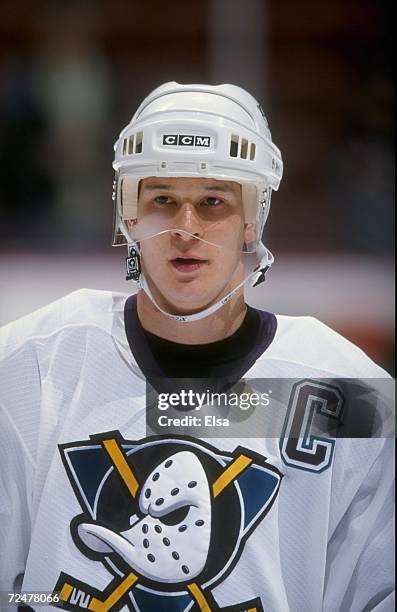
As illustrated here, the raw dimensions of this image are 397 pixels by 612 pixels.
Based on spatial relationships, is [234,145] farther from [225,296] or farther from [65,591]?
[65,591]

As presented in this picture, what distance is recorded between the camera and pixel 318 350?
2.04 metres

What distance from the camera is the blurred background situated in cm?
206

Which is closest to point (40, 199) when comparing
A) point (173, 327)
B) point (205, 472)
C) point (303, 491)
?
point (173, 327)

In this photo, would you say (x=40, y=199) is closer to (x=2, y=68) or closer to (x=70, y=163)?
(x=70, y=163)

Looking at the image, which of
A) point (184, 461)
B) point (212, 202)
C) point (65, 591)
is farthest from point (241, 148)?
point (65, 591)

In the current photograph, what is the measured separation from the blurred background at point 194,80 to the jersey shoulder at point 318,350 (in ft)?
0.08

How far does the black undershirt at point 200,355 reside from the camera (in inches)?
79.4

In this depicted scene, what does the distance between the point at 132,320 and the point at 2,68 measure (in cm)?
65

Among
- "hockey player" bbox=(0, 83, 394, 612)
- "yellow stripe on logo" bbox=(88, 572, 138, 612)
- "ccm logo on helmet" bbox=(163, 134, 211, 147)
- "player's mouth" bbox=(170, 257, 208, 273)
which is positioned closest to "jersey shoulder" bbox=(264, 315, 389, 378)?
"hockey player" bbox=(0, 83, 394, 612)

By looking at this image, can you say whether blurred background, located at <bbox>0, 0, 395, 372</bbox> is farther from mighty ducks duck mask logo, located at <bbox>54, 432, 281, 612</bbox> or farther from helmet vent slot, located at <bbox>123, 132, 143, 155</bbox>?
mighty ducks duck mask logo, located at <bbox>54, 432, 281, 612</bbox>

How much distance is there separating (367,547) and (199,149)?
944 mm

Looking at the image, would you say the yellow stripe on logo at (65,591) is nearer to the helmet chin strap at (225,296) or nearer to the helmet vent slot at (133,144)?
the helmet chin strap at (225,296)

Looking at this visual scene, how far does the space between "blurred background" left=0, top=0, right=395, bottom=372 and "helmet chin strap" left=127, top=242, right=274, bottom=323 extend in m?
0.03

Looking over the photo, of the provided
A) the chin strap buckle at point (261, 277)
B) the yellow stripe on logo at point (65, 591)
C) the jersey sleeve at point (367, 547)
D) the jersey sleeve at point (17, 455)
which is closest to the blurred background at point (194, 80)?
the chin strap buckle at point (261, 277)
